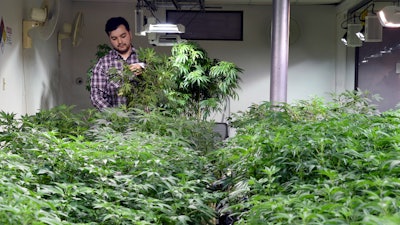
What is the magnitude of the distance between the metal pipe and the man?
1461 mm

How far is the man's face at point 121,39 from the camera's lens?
582 centimetres

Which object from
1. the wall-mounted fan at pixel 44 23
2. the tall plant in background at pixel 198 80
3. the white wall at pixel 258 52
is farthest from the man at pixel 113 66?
the white wall at pixel 258 52

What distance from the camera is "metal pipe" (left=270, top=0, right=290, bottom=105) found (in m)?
5.46

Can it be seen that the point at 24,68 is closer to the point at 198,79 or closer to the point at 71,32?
the point at 71,32

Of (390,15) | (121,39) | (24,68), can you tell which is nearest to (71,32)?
(121,39)

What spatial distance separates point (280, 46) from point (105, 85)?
6.22ft

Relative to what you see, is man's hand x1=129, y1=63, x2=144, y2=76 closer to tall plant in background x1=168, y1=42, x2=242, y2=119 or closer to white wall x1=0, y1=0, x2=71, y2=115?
white wall x1=0, y1=0, x2=71, y2=115

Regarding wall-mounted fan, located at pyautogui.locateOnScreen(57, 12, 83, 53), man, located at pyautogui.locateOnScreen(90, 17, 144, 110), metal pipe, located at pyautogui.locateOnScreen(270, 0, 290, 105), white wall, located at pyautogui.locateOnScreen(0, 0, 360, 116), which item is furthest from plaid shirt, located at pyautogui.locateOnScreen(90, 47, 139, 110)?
white wall, located at pyautogui.locateOnScreen(0, 0, 360, 116)

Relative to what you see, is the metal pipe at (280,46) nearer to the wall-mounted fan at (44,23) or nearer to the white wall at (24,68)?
the wall-mounted fan at (44,23)

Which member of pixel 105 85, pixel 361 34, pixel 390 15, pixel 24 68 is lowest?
pixel 105 85

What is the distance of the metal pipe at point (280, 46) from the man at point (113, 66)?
4.79 ft

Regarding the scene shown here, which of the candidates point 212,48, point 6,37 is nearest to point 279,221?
point 6,37

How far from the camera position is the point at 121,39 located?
230 inches

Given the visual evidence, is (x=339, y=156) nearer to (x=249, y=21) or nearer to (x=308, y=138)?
(x=308, y=138)
